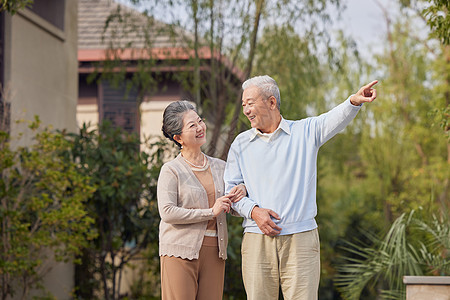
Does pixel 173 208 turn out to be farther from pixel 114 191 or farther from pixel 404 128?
pixel 404 128

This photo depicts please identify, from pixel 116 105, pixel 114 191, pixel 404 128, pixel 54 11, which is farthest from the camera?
pixel 404 128

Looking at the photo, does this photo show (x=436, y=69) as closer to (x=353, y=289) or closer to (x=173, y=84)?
(x=173, y=84)

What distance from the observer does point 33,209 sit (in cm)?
680

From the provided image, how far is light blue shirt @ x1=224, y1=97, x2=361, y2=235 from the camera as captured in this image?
331 centimetres

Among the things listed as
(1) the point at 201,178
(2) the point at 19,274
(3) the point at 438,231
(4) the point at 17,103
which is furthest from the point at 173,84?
(1) the point at 201,178

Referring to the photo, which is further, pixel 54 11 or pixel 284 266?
pixel 54 11

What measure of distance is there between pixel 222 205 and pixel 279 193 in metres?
0.31

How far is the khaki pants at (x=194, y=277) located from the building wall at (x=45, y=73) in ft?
14.0

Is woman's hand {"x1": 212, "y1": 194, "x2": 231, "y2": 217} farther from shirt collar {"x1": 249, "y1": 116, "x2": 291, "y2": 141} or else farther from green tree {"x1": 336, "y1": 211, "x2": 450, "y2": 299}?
green tree {"x1": 336, "y1": 211, "x2": 450, "y2": 299}

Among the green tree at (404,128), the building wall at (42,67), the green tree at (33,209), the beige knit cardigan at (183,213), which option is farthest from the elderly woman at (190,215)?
the green tree at (404,128)

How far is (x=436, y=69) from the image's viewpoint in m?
14.7

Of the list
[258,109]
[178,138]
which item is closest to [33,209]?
[178,138]

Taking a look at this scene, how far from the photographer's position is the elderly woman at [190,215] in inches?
137

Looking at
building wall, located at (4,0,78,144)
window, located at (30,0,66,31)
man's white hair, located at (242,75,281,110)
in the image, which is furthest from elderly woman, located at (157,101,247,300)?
window, located at (30,0,66,31)
